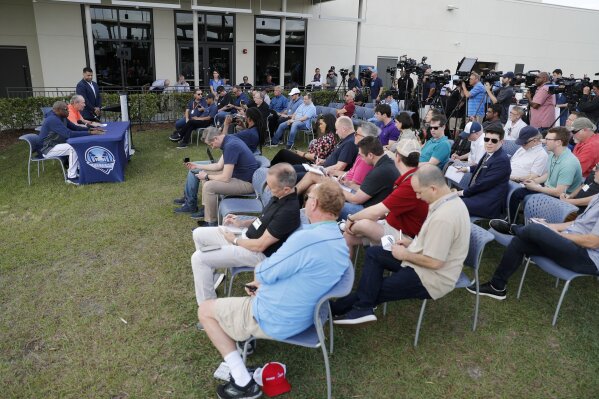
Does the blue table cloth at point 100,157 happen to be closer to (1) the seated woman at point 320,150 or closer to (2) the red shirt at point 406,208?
(1) the seated woman at point 320,150

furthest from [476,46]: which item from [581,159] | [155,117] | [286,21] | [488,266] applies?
[488,266]

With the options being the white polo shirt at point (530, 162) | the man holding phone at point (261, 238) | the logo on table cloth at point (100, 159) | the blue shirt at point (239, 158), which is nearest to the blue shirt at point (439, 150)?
the white polo shirt at point (530, 162)

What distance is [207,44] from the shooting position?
51.6 feet

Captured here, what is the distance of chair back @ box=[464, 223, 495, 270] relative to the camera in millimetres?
3105

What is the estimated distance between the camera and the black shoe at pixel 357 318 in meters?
3.02

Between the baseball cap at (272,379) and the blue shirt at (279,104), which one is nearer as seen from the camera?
the baseball cap at (272,379)

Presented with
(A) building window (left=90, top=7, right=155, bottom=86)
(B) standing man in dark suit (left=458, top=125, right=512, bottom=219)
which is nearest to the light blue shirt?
(B) standing man in dark suit (left=458, top=125, right=512, bottom=219)

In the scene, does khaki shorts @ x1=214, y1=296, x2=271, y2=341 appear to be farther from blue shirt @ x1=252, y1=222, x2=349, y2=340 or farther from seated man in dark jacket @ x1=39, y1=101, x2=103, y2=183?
seated man in dark jacket @ x1=39, y1=101, x2=103, y2=183

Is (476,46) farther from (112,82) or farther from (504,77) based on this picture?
(112,82)

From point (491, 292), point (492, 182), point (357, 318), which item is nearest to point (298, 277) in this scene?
point (357, 318)

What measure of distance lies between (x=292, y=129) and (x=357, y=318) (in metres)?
6.90

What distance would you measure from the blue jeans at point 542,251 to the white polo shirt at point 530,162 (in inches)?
57.5

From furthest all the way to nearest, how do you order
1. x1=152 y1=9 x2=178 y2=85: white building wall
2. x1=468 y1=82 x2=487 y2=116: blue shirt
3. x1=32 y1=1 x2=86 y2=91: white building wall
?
x1=152 y1=9 x2=178 y2=85: white building wall, x1=32 y1=1 x2=86 y2=91: white building wall, x1=468 y1=82 x2=487 y2=116: blue shirt

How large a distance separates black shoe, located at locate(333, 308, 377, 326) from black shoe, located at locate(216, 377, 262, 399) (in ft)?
2.54
